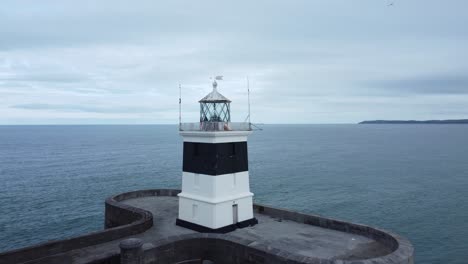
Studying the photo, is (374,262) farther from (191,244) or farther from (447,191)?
(447,191)

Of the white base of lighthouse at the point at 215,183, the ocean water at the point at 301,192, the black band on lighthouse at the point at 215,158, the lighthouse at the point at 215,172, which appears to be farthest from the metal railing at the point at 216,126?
the ocean water at the point at 301,192

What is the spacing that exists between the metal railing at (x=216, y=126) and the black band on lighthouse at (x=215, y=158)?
0.71 m

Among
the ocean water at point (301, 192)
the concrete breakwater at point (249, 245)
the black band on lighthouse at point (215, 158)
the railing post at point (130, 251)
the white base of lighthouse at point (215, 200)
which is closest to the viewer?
the railing post at point (130, 251)

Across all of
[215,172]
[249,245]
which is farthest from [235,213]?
[249,245]

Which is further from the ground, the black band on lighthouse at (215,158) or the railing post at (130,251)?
the black band on lighthouse at (215,158)

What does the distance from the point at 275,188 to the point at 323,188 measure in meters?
5.93

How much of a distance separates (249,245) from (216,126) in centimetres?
566

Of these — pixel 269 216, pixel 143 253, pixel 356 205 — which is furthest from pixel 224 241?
pixel 356 205

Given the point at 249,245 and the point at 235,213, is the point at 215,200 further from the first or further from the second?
the point at 249,245

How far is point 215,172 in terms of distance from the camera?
17641 mm

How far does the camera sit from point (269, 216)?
20.9 meters

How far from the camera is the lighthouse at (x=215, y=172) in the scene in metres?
17.7

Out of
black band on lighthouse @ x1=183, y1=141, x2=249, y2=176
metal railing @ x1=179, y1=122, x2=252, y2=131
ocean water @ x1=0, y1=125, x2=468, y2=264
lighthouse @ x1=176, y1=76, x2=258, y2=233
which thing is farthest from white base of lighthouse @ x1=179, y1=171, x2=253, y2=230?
ocean water @ x1=0, y1=125, x2=468, y2=264

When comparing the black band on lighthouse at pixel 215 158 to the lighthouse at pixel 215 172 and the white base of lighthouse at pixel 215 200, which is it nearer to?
the lighthouse at pixel 215 172
